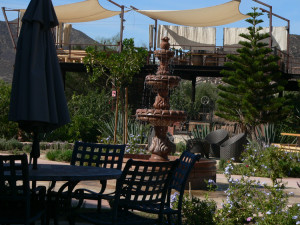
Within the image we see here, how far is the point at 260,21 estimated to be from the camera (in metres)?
21.0

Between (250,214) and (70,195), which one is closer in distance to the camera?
(70,195)

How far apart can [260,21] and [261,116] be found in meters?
3.80

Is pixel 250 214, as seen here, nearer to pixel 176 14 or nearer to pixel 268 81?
pixel 268 81

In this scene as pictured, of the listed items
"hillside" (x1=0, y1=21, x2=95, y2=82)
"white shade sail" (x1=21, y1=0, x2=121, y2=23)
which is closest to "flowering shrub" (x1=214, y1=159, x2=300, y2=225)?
"white shade sail" (x1=21, y1=0, x2=121, y2=23)

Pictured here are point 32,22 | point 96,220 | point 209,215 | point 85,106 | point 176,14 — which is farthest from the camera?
point 176,14

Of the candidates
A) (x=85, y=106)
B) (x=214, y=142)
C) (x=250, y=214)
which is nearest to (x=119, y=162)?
(x=250, y=214)

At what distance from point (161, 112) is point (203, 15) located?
15.5m

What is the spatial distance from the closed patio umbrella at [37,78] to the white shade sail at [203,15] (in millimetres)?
17584

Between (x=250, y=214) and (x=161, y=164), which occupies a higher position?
(x=161, y=164)

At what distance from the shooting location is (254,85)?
66.3 ft

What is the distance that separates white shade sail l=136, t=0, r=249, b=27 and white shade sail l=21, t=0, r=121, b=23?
286 cm

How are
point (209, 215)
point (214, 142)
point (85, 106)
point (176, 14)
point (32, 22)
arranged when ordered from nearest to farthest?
point (32, 22) → point (209, 215) → point (214, 142) → point (85, 106) → point (176, 14)

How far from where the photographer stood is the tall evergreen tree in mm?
20188

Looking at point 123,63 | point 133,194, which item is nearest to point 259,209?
point 133,194
